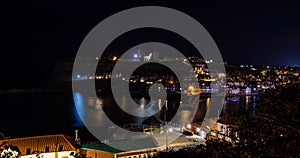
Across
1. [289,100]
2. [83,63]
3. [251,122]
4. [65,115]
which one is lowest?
[65,115]

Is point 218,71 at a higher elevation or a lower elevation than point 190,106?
higher

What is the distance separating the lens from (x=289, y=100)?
59.3 inches

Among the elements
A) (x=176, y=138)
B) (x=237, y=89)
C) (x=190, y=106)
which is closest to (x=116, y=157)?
(x=176, y=138)

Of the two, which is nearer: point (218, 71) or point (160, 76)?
point (160, 76)

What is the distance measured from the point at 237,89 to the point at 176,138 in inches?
784

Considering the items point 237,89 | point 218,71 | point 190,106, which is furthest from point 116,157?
point 218,71

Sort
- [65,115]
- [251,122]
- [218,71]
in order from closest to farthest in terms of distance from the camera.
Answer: [251,122], [65,115], [218,71]

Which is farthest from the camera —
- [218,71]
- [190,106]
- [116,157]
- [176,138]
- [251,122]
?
[218,71]

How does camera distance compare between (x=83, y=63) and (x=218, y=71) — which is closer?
(x=218, y=71)

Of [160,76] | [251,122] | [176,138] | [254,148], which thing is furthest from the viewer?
[160,76]

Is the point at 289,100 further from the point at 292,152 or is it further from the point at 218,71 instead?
the point at 218,71

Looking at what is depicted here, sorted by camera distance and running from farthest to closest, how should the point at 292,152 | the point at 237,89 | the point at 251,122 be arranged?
the point at 237,89 → the point at 251,122 → the point at 292,152

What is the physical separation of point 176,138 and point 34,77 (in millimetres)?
28080

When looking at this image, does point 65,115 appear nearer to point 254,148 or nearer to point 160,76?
point 254,148
